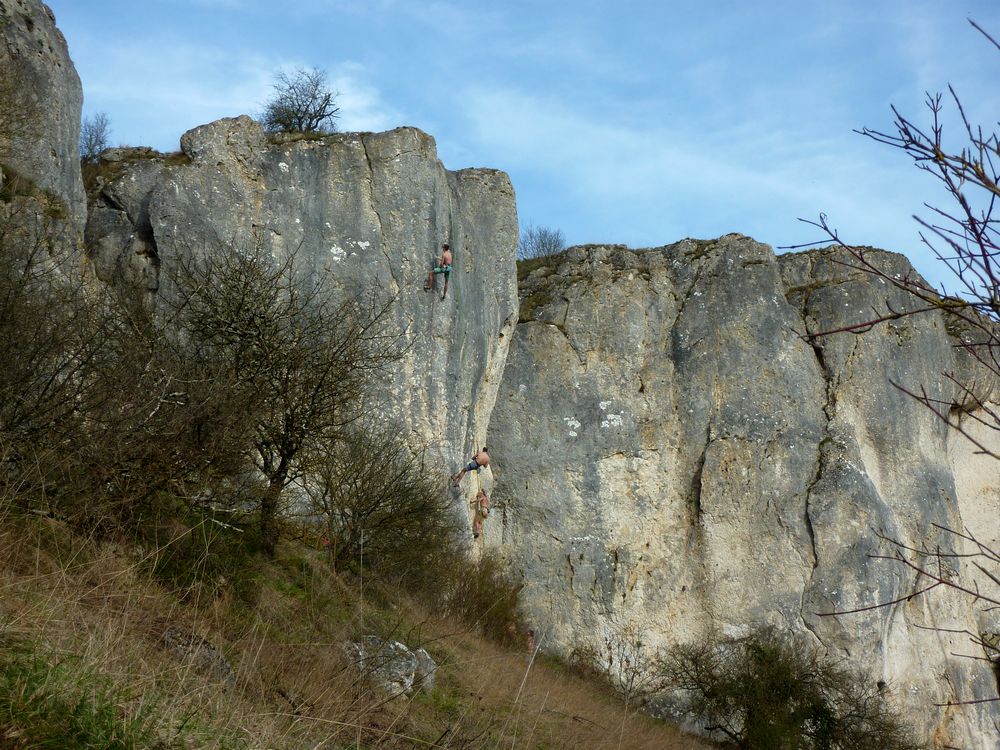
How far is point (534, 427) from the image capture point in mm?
19281

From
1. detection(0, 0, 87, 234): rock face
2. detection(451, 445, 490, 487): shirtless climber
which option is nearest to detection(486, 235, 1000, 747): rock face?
detection(451, 445, 490, 487): shirtless climber

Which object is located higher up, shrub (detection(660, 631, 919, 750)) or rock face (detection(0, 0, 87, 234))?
rock face (detection(0, 0, 87, 234))

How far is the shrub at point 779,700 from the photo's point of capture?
50.6 feet

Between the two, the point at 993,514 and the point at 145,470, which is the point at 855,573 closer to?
the point at 993,514

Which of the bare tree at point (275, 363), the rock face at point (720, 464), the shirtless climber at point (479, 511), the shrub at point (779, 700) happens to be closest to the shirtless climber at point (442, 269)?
the rock face at point (720, 464)

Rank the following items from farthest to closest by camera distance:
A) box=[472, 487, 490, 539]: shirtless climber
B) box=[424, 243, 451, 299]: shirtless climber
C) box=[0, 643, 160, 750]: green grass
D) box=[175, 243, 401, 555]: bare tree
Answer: box=[472, 487, 490, 539]: shirtless climber, box=[424, 243, 451, 299]: shirtless climber, box=[175, 243, 401, 555]: bare tree, box=[0, 643, 160, 750]: green grass

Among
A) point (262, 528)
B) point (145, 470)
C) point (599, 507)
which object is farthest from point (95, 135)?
point (145, 470)

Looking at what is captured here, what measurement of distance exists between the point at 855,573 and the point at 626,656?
187 inches

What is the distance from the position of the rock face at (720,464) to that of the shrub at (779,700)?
1.41 metres

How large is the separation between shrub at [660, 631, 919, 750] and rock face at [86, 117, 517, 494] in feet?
19.0

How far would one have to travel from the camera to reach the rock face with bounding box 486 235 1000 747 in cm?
1878

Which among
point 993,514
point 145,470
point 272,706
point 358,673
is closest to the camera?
point 272,706

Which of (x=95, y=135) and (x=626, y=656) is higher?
(x=95, y=135)

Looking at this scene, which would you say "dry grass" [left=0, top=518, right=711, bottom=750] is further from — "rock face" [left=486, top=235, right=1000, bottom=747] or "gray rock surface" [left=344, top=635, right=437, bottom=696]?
"rock face" [left=486, top=235, right=1000, bottom=747]
